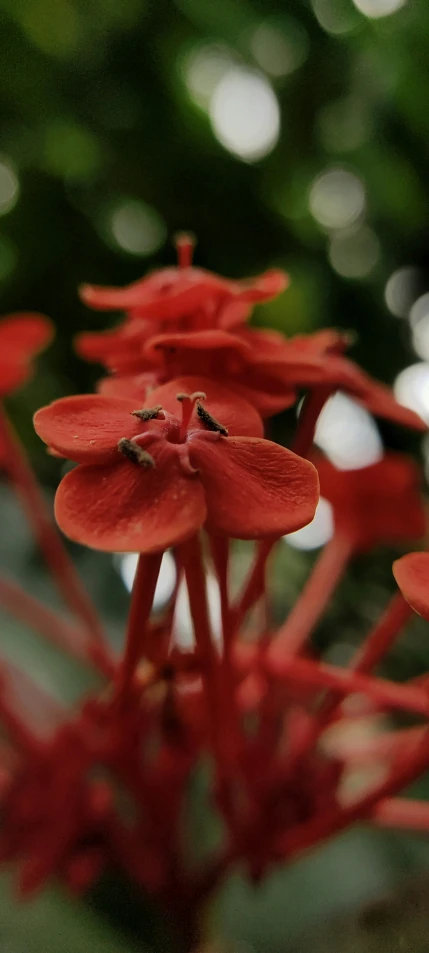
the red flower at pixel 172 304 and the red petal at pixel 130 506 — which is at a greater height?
the red flower at pixel 172 304

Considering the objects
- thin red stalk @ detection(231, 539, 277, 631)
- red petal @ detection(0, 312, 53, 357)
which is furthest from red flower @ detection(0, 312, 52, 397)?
thin red stalk @ detection(231, 539, 277, 631)

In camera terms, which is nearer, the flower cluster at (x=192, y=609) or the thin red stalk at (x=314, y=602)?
the flower cluster at (x=192, y=609)

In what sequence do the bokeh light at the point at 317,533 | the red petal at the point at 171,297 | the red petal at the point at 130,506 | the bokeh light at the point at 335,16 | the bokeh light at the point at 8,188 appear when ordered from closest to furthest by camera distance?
the red petal at the point at 130,506, the red petal at the point at 171,297, the bokeh light at the point at 317,533, the bokeh light at the point at 335,16, the bokeh light at the point at 8,188

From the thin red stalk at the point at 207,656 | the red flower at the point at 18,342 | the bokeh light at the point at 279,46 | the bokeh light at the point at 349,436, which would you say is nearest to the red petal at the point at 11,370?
the red flower at the point at 18,342

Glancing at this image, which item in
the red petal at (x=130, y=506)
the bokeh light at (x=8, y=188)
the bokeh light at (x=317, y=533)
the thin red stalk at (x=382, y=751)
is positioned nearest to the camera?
the red petal at (x=130, y=506)

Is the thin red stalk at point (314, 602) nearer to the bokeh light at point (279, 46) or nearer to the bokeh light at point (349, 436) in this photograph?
the bokeh light at point (349, 436)

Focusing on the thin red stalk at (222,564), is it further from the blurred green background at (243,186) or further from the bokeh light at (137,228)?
the bokeh light at (137,228)

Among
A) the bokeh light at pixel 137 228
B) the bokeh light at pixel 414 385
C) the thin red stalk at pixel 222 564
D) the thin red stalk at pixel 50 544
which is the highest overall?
the bokeh light at pixel 137 228
